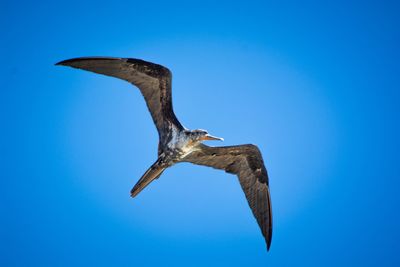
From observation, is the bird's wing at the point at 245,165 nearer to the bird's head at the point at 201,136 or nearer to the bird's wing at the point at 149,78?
the bird's head at the point at 201,136

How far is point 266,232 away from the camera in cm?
862

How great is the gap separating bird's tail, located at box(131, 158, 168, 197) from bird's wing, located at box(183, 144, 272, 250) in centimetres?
98

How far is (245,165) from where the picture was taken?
927 cm

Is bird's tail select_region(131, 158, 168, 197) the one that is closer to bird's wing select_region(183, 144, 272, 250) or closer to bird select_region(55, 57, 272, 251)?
bird select_region(55, 57, 272, 251)

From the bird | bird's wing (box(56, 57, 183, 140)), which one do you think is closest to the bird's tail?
the bird

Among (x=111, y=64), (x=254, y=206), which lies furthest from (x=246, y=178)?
(x=111, y=64)

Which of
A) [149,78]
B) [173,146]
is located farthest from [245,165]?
[149,78]

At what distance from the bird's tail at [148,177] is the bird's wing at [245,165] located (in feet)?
3.22

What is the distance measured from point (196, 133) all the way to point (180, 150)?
430 mm

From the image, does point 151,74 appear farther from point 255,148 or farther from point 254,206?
point 254,206

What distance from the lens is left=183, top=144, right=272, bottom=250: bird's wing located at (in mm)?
9023

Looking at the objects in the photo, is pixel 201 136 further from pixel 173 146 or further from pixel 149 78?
pixel 149 78

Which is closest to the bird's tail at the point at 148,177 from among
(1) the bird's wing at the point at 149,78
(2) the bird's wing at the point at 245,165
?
(1) the bird's wing at the point at 149,78

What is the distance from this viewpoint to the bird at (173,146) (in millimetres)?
8117
